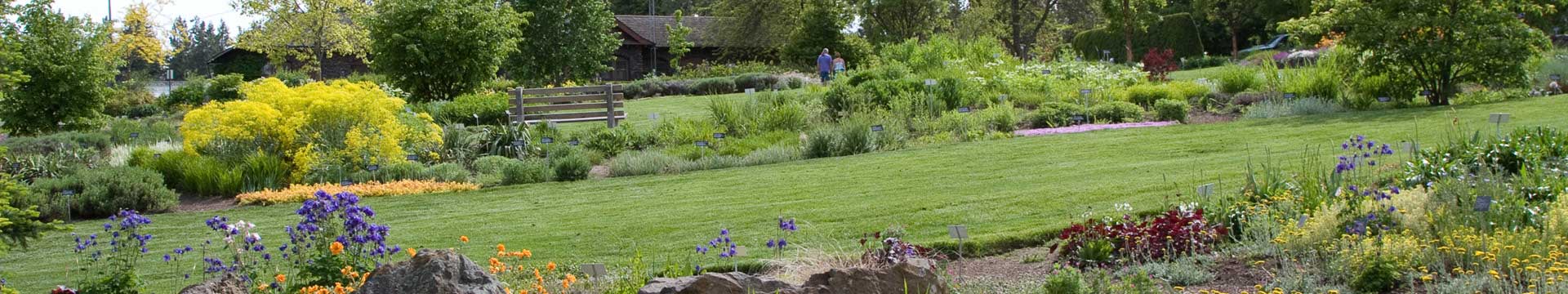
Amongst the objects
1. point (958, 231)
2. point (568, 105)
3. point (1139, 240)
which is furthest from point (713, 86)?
point (958, 231)

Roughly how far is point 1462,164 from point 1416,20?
26.0ft

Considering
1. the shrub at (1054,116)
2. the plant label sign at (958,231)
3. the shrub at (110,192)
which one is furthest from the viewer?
the shrub at (1054,116)

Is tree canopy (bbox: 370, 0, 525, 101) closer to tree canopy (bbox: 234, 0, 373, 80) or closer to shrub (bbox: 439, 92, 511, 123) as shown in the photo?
shrub (bbox: 439, 92, 511, 123)

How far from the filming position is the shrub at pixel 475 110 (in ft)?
64.7

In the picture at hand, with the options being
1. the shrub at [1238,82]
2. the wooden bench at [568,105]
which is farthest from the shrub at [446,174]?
the shrub at [1238,82]

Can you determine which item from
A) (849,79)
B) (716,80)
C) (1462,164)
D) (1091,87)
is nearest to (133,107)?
(716,80)

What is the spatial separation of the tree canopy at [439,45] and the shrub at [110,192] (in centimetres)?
885

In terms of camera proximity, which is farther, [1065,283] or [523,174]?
[523,174]

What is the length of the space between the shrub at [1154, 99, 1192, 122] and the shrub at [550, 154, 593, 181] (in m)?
7.54

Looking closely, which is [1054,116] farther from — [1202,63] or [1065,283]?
[1202,63]

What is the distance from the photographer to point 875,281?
198 inches

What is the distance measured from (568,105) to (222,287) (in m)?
14.5

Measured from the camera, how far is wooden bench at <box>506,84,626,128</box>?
19.9 meters

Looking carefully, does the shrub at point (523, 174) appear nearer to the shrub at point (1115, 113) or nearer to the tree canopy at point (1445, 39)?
the shrub at point (1115, 113)
